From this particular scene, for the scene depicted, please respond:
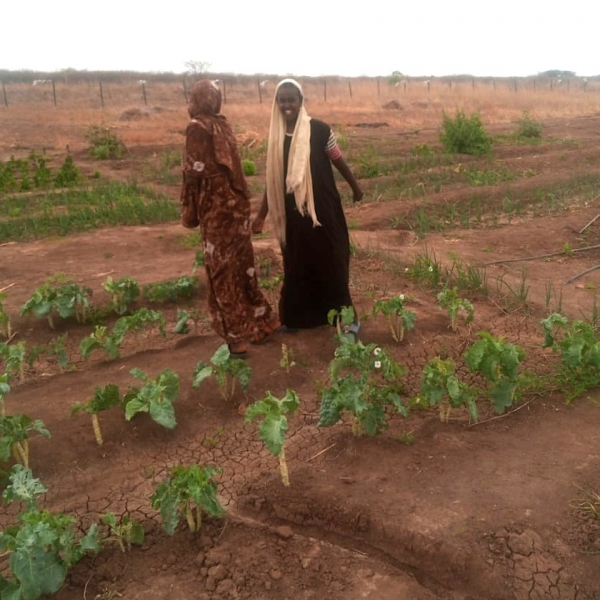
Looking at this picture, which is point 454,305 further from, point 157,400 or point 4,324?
point 4,324

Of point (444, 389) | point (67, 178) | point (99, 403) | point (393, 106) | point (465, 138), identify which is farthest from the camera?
point (393, 106)

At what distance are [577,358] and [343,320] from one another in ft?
4.48

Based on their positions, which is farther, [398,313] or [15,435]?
[398,313]

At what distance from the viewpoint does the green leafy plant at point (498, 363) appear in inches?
125

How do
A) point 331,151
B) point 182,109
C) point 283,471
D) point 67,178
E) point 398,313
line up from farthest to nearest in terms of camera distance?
point 182,109 → point 67,178 → point 398,313 → point 331,151 → point 283,471

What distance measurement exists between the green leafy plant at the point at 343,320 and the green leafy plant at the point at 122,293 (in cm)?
173

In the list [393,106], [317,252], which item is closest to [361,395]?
[317,252]

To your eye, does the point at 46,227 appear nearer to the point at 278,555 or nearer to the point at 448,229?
the point at 448,229

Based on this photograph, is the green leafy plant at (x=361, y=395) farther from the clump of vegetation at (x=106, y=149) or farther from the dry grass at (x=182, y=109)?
the dry grass at (x=182, y=109)

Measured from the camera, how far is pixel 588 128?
18125 millimetres

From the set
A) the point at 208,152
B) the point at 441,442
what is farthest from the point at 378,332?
the point at 208,152

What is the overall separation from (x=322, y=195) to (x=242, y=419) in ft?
4.84

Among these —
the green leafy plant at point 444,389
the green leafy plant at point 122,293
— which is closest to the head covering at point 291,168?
the green leafy plant at point 444,389

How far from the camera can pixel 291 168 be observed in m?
3.82
